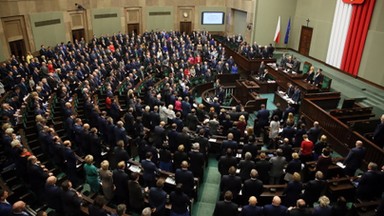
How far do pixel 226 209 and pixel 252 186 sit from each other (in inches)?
38.2

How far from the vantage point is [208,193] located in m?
7.19

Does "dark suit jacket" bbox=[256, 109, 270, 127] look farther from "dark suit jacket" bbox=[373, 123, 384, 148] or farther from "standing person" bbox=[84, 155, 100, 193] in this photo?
"standing person" bbox=[84, 155, 100, 193]

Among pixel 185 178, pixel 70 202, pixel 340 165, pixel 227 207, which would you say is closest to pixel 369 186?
pixel 340 165

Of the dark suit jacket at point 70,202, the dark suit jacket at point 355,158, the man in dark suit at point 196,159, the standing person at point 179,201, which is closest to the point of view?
the dark suit jacket at point 70,202

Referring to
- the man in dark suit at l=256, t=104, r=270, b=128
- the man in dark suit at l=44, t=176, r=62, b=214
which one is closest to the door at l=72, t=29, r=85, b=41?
the man in dark suit at l=256, t=104, r=270, b=128

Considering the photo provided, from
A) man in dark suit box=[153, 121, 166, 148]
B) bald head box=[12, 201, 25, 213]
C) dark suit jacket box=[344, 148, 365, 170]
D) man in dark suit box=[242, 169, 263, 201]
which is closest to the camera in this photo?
bald head box=[12, 201, 25, 213]

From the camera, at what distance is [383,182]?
6180 millimetres

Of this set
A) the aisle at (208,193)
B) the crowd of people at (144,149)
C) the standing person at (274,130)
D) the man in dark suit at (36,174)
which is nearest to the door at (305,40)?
the crowd of people at (144,149)

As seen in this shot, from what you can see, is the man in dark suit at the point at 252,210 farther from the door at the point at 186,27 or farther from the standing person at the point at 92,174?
the door at the point at 186,27

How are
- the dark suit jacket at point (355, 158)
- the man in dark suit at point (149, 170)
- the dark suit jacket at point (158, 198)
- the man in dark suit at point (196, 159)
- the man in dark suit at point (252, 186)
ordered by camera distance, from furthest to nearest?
1. the dark suit jacket at point (355, 158)
2. the man in dark suit at point (196, 159)
3. the man in dark suit at point (149, 170)
4. the man in dark suit at point (252, 186)
5. the dark suit jacket at point (158, 198)

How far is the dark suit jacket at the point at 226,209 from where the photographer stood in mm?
4848

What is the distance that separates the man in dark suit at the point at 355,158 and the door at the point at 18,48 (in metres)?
16.4

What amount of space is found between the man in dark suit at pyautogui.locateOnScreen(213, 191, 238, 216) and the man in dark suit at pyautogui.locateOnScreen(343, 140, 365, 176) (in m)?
3.80

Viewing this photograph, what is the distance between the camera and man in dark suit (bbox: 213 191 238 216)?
484cm
